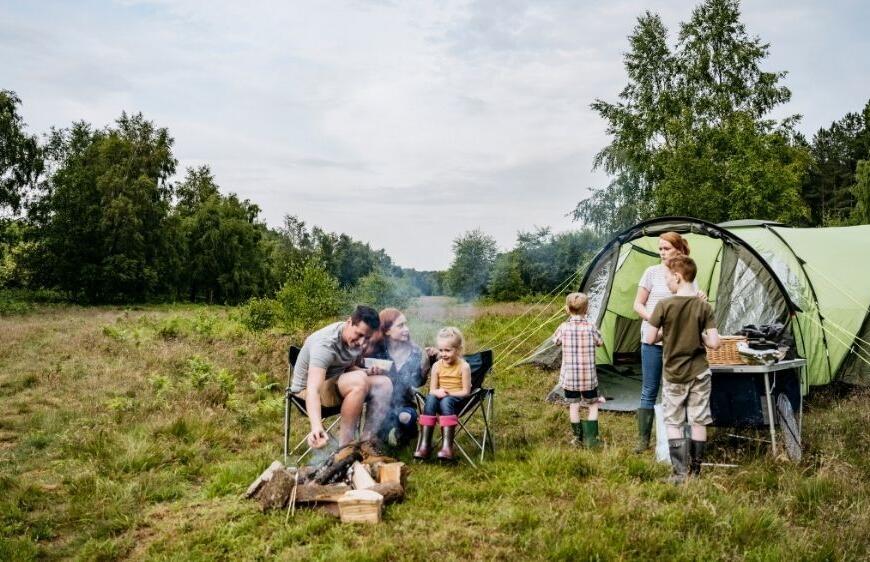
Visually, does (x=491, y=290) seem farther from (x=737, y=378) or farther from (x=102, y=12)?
(x=102, y=12)

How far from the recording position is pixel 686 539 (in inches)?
112

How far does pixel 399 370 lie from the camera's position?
4773 millimetres

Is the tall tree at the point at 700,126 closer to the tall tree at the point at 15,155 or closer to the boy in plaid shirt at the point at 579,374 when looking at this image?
the boy in plaid shirt at the point at 579,374

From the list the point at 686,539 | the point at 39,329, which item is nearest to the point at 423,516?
the point at 686,539

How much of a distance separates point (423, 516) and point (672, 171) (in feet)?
50.0

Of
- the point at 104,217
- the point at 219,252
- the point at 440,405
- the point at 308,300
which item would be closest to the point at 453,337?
the point at 440,405

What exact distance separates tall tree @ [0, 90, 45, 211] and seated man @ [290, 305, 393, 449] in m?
22.6

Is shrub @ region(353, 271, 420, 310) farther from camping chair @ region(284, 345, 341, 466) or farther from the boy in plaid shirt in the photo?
the boy in plaid shirt

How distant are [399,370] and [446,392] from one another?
1.87 feet


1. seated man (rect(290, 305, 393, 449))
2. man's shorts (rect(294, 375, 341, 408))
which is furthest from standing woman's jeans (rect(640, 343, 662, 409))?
man's shorts (rect(294, 375, 341, 408))

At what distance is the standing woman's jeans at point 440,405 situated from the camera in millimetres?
4242

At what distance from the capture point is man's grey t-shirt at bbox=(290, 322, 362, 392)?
407 cm

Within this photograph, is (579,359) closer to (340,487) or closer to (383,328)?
(383,328)

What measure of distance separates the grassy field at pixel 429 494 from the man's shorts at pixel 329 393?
0.53 m
